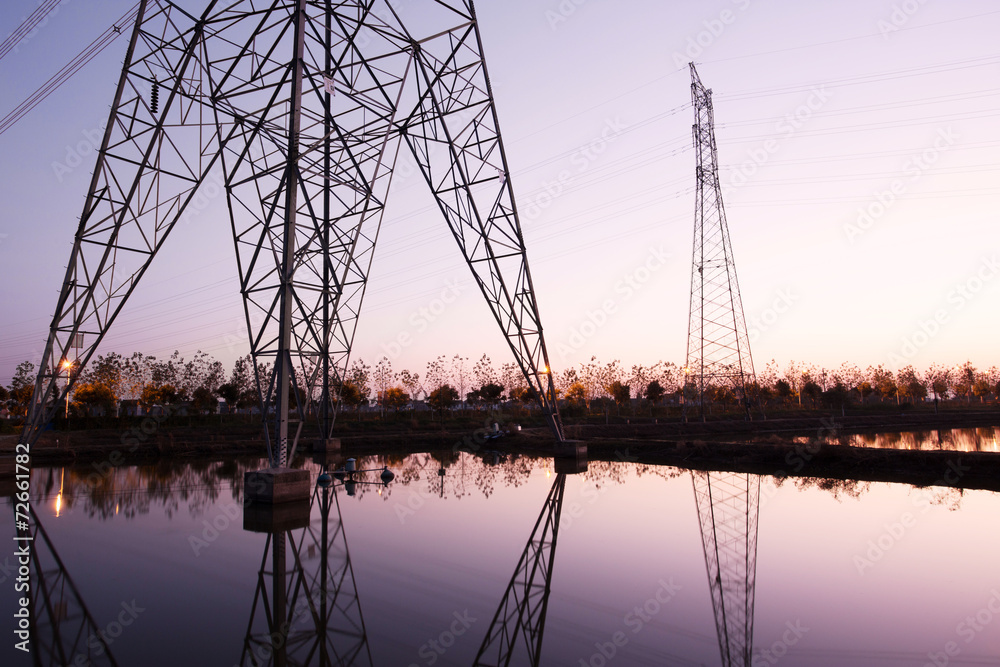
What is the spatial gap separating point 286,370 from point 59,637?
662cm

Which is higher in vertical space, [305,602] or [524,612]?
[305,602]

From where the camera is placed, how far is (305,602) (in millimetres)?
6445

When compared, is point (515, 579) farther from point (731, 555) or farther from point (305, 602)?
point (731, 555)

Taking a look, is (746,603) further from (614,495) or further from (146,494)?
(146,494)

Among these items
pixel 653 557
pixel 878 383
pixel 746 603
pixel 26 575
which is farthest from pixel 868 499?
pixel 878 383

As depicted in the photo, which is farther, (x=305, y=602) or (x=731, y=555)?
(x=731, y=555)

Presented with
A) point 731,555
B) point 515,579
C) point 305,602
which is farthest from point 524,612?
point 731,555

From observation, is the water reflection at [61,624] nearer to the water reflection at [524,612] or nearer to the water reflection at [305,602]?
the water reflection at [305,602]

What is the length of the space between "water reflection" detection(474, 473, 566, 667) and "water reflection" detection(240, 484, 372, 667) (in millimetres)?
1080

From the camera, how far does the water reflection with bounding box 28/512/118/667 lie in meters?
5.01

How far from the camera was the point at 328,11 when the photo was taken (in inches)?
537

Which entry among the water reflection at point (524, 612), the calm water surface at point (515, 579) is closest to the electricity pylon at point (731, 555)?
the calm water surface at point (515, 579)

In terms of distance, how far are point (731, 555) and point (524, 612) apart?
353 cm

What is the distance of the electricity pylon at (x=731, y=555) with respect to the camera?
5.45 metres
